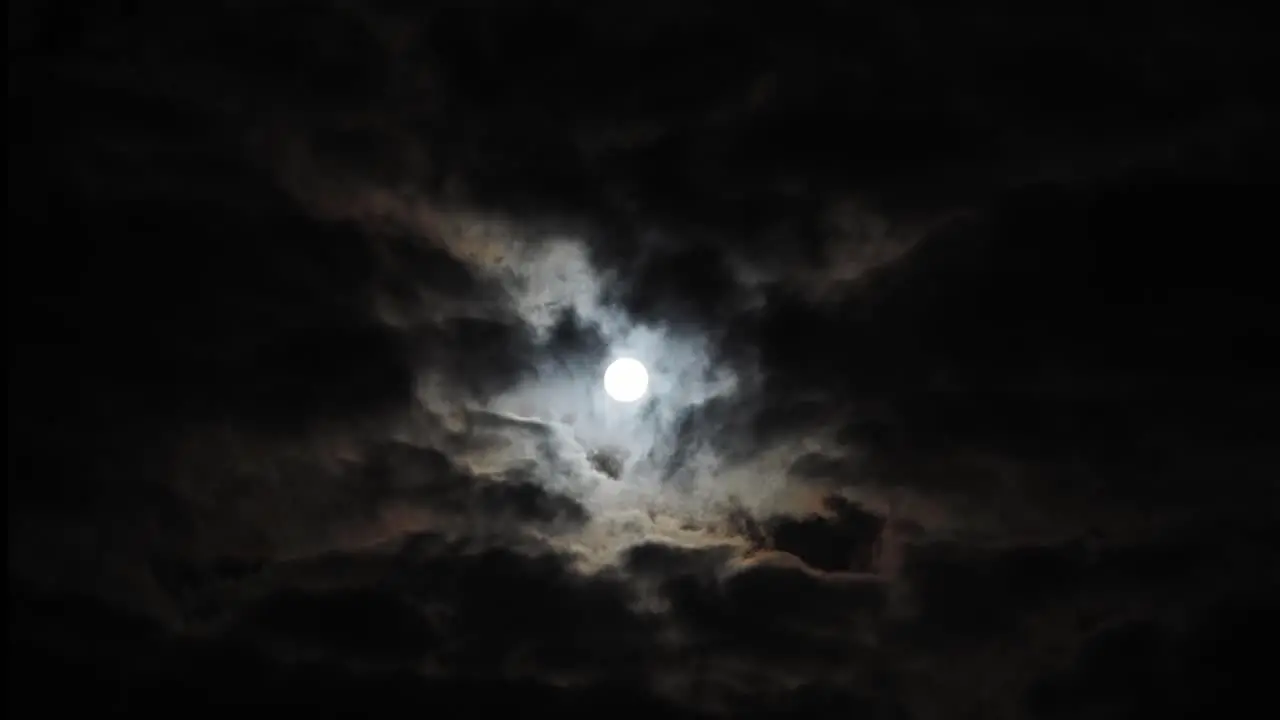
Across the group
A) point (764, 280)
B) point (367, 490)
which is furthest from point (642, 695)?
point (764, 280)

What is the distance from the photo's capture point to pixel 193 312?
352cm

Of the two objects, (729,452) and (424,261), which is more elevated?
(424,261)

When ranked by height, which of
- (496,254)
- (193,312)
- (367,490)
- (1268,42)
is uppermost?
(1268,42)

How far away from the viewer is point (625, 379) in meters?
3.39

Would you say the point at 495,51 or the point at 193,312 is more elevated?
the point at 495,51

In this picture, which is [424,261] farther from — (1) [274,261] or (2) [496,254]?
(1) [274,261]

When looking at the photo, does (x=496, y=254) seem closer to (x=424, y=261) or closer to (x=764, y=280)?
(x=424, y=261)

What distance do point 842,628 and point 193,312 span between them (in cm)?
289

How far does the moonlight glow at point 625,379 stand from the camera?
11.1 ft

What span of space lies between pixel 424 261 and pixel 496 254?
29 cm

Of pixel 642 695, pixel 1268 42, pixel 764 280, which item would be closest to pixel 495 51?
pixel 764 280

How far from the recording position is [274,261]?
3527 mm

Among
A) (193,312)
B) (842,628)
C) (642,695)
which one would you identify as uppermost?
(193,312)

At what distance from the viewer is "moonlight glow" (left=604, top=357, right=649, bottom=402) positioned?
3387mm
